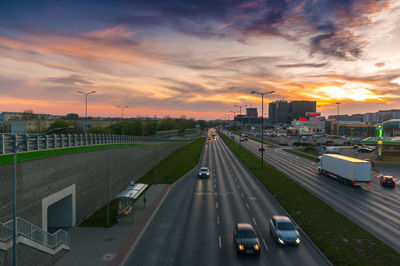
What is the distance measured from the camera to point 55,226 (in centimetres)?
2098

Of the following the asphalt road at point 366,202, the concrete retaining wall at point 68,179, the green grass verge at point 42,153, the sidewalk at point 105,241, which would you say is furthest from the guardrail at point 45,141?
the asphalt road at point 366,202

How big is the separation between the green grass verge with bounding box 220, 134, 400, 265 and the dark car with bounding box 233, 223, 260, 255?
4.54 metres

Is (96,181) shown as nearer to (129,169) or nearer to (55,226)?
(55,226)

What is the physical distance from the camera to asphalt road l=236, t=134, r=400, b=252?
19.5 m

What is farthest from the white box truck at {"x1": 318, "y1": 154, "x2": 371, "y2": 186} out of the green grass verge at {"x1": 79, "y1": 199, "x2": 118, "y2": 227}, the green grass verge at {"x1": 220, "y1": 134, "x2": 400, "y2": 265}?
the green grass verge at {"x1": 79, "y1": 199, "x2": 118, "y2": 227}

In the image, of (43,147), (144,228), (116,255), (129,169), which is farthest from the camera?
(129,169)

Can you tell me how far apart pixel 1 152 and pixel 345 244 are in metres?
22.6

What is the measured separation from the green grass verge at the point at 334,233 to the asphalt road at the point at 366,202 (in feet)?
3.95

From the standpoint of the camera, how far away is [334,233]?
18422mm

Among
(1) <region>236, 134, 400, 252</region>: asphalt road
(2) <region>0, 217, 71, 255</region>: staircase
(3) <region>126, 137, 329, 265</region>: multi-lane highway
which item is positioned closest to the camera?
(2) <region>0, 217, 71, 255</region>: staircase

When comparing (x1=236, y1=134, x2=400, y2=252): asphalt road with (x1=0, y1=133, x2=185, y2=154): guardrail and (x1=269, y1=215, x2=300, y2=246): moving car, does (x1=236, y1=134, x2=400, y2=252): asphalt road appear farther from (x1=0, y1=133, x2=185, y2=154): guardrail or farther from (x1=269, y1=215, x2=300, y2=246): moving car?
(x1=0, y1=133, x2=185, y2=154): guardrail

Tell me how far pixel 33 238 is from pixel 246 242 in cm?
1285

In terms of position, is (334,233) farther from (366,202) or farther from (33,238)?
(33,238)

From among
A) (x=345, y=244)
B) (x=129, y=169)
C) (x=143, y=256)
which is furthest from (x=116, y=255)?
(x=129, y=169)
